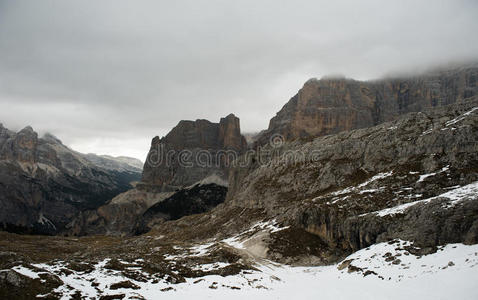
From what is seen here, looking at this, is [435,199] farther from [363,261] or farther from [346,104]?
[346,104]

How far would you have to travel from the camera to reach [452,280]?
89.1 ft

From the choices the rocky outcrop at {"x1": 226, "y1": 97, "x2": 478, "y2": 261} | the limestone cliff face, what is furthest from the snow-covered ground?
the limestone cliff face

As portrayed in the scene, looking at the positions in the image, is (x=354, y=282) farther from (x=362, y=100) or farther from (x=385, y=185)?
(x=362, y=100)

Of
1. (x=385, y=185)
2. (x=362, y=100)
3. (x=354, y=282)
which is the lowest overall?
(x=354, y=282)

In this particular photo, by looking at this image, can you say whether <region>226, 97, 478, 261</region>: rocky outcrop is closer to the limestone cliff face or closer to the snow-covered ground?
the snow-covered ground

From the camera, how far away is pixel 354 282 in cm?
3497

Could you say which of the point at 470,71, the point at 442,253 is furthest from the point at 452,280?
the point at 470,71

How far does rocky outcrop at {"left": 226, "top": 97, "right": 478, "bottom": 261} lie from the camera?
41375 mm

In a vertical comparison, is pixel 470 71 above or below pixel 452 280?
above

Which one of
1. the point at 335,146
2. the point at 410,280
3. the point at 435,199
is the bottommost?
the point at 410,280

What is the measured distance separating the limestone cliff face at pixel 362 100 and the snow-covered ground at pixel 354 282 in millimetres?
Answer: 138743

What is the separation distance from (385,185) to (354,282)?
32.6m

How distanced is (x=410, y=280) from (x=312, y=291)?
9.65 m

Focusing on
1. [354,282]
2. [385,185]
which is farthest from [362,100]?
[354,282]
